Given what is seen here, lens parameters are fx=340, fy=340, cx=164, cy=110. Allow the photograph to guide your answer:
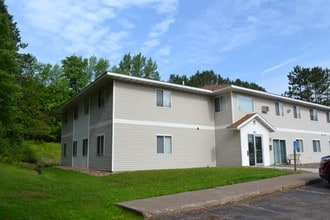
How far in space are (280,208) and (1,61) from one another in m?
16.0

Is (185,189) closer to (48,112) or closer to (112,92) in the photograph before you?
(112,92)

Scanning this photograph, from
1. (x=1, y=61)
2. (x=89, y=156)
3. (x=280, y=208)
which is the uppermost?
(x=1, y=61)

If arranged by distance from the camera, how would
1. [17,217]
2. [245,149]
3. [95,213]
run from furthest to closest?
[245,149] → [95,213] → [17,217]

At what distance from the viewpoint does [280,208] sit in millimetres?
8742

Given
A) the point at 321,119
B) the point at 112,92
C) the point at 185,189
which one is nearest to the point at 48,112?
the point at 112,92

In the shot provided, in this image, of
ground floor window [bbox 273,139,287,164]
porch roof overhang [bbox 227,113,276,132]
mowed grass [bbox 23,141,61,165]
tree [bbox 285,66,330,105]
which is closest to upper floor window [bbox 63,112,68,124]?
mowed grass [bbox 23,141,61,165]

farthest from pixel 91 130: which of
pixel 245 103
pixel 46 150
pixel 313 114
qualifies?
pixel 313 114

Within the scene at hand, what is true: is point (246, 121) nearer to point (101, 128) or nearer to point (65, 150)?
point (101, 128)

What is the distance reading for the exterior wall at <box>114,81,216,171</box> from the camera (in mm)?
19016

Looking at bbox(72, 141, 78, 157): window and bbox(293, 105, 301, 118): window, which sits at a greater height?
bbox(293, 105, 301, 118): window

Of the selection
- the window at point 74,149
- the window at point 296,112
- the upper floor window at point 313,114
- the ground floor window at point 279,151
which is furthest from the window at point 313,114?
the window at point 74,149

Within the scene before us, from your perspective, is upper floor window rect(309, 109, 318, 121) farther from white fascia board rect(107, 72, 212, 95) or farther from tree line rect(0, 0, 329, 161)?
white fascia board rect(107, 72, 212, 95)

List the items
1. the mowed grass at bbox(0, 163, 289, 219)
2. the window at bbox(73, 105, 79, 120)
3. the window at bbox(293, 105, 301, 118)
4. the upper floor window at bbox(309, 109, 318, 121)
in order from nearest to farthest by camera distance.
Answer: the mowed grass at bbox(0, 163, 289, 219) < the window at bbox(73, 105, 79, 120) < the window at bbox(293, 105, 301, 118) < the upper floor window at bbox(309, 109, 318, 121)

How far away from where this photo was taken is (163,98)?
21.0 meters
